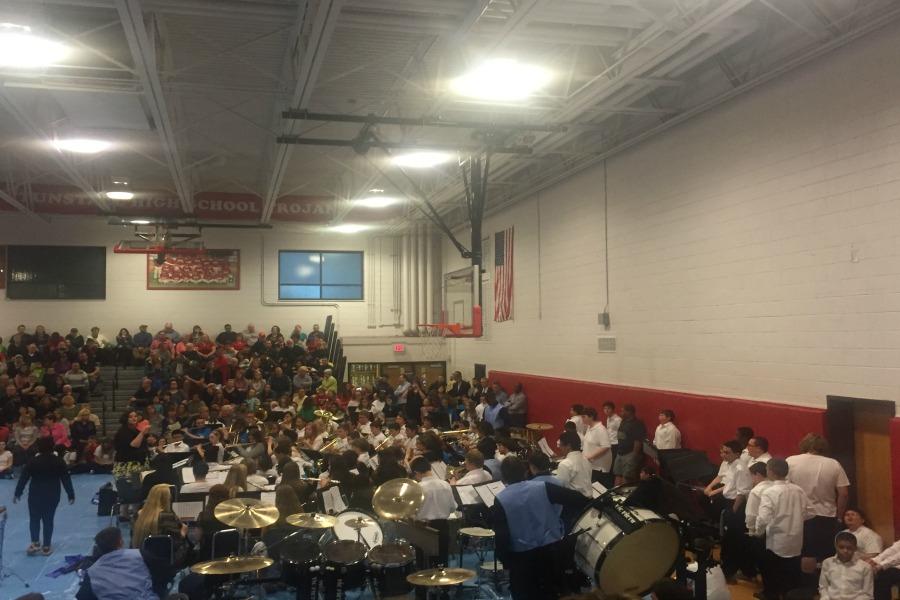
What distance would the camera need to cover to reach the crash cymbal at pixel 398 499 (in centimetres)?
711

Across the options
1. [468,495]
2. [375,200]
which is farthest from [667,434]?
[375,200]

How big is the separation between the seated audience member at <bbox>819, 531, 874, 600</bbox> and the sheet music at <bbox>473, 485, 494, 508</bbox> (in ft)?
11.1

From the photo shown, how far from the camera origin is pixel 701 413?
1134cm

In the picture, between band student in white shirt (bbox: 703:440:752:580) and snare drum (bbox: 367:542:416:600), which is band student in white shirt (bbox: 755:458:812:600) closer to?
band student in white shirt (bbox: 703:440:752:580)

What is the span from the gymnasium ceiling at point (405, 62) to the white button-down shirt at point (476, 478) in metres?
5.15

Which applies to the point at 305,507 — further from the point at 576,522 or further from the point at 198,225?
the point at 198,225

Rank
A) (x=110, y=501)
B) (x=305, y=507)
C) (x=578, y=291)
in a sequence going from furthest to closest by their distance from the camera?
1. (x=578, y=291)
2. (x=110, y=501)
3. (x=305, y=507)

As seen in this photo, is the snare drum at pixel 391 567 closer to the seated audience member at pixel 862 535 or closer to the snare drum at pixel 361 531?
the snare drum at pixel 361 531

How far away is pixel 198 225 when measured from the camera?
20.3 meters

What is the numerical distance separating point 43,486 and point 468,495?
5.88 m

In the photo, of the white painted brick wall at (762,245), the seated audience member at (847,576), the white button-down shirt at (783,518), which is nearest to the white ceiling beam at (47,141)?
the white painted brick wall at (762,245)

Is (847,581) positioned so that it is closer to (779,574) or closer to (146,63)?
(779,574)

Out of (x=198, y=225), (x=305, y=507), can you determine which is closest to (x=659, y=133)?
(x=305, y=507)

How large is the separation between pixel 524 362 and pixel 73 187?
14251mm
